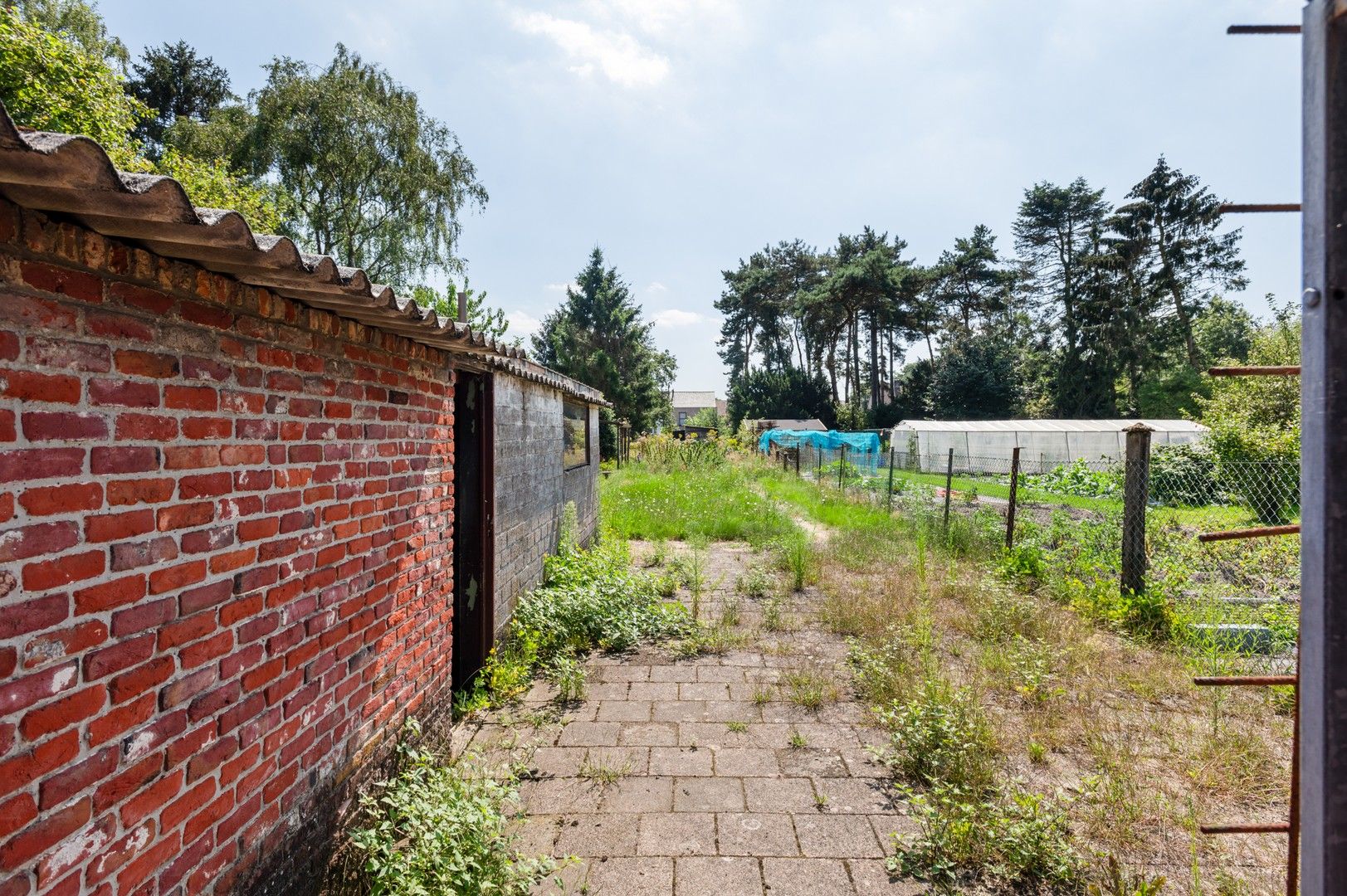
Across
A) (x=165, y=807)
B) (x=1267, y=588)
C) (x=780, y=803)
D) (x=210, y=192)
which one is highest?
(x=210, y=192)

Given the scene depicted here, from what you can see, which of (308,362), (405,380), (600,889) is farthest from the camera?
(405,380)

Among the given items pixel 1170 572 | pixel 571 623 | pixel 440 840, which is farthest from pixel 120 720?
pixel 1170 572

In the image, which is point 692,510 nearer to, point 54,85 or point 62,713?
point 62,713

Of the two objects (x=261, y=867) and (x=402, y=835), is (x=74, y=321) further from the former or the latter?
(x=402, y=835)

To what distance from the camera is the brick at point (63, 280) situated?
1332 mm

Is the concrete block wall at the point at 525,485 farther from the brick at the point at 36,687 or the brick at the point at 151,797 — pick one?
the brick at the point at 36,687

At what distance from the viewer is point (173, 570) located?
1.70 meters

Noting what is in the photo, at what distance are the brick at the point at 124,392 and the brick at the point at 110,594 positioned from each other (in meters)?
0.42

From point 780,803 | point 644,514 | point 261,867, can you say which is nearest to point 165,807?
point 261,867

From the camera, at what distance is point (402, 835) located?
9.24ft

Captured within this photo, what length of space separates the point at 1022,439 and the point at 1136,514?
2165 centimetres

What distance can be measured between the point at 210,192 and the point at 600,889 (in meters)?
16.9

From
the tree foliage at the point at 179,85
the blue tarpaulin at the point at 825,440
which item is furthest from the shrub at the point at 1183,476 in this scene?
the tree foliage at the point at 179,85

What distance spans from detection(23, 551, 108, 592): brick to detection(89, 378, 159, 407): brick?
354mm
